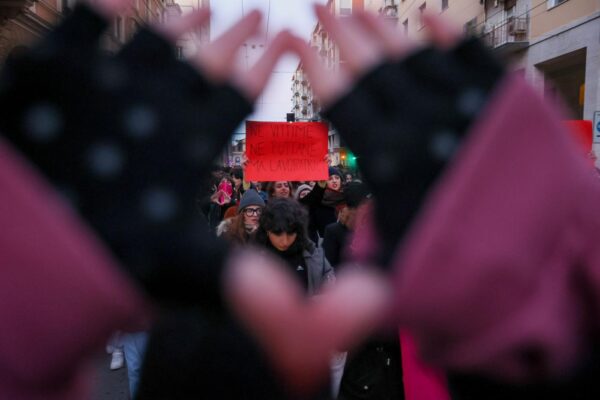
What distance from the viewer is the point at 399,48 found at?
681 millimetres

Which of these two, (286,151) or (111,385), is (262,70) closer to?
(286,151)

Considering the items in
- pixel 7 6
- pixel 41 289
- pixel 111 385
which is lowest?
pixel 111 385

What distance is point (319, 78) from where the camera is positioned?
68 centimetres

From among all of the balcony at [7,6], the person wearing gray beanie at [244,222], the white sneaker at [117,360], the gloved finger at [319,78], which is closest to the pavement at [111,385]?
the white sneaker at [117,360]

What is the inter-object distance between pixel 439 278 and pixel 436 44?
0.32m

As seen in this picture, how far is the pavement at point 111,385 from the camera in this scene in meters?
4.14

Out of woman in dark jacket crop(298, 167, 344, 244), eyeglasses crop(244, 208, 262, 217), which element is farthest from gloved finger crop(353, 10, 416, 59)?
woman in dark jacket crop(298, 167, 344, 244)

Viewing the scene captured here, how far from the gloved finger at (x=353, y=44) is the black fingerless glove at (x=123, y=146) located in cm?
22

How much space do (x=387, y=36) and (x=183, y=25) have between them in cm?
27

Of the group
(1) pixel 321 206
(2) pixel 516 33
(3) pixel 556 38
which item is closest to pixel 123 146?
(1) pixel 321 206

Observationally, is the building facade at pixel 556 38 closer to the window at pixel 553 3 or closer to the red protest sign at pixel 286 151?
the window at pixel 553 3

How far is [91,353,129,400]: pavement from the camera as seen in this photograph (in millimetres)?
4145

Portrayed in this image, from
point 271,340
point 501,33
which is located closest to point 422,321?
point 271,340

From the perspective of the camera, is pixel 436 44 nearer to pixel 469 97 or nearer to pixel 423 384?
pixel 469 97
